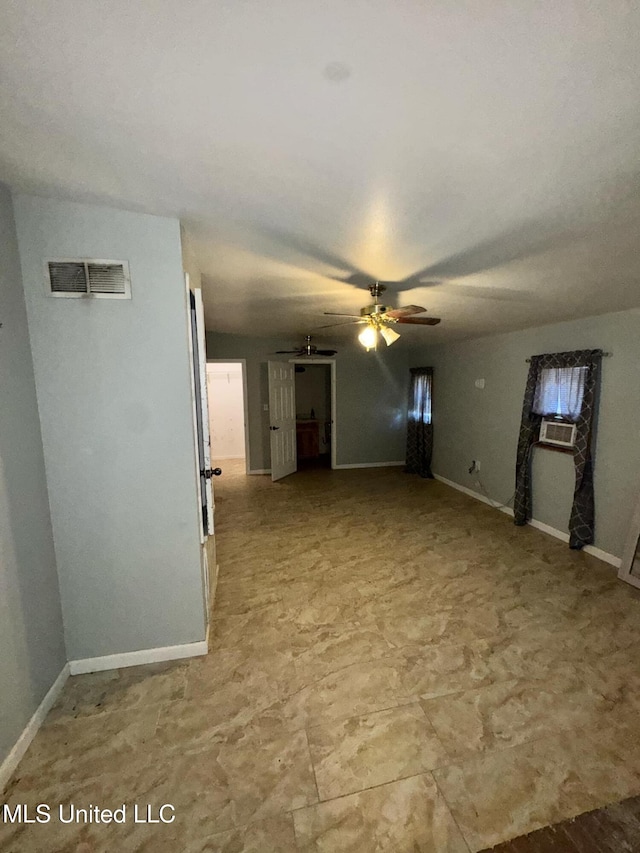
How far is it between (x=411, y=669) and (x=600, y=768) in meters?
0.84

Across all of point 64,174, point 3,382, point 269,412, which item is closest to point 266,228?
point 64,174

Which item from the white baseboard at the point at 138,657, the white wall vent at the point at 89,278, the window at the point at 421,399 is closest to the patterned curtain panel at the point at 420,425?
the window at the point at 421,399

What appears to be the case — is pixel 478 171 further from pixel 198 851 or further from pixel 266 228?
pixel 198 851

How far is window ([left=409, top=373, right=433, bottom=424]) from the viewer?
18.6 ft

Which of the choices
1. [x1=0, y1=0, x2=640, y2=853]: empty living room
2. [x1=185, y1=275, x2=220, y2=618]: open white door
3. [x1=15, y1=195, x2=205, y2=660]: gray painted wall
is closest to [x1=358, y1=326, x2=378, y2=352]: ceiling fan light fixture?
[x1=0, y1=0, x2=640, y2=853]: empty living room

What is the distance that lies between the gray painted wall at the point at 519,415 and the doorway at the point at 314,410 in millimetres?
2390

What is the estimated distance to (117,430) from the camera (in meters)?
1.75

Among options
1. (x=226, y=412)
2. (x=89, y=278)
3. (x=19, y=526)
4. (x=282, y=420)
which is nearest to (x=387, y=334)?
(x=89, y=278)

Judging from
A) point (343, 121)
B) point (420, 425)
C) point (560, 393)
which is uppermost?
point (343, 121)

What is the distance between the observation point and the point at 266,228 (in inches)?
63.9

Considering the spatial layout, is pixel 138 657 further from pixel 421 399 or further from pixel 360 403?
pixel 421 399

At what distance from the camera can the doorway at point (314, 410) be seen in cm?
699

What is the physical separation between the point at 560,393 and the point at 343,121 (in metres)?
3.49

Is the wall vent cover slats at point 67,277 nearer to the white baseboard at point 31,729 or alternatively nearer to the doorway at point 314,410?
the white baseboard at point 31,729
